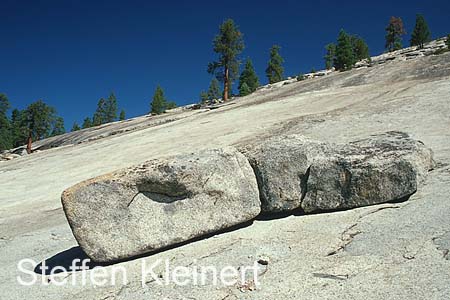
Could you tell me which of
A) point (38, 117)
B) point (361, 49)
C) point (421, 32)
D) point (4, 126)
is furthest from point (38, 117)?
point (421, 32)

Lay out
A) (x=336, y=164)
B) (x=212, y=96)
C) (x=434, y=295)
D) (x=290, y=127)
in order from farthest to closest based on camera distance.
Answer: (x=212, y=96) → (x=290, y=127) → (x=336, y=164) → (x=434, y=295)

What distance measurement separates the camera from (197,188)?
20.9 ft

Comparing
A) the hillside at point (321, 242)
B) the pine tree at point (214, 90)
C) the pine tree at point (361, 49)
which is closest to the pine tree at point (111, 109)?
the pine tree at point (214, 90)

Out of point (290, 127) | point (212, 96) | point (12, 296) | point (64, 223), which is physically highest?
point (212, 96)

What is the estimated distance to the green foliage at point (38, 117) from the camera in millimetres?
59719

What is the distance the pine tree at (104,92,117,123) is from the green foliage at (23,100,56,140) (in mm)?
46323

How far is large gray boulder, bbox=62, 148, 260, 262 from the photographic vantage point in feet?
19.7

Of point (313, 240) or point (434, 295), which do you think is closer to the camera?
point (434, 295)

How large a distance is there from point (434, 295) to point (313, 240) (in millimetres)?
2060

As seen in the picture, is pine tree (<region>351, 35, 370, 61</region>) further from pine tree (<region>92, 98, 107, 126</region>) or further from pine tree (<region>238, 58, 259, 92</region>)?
pine tree (<region>92, 98, 107, 126</region>)

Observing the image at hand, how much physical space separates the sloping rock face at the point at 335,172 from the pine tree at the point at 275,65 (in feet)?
218

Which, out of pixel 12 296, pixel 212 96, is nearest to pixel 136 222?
pixel 12 296

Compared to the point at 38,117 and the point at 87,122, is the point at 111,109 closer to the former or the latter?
the point at 87,122

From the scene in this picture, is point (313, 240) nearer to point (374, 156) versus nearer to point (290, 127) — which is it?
point (374, 156)
